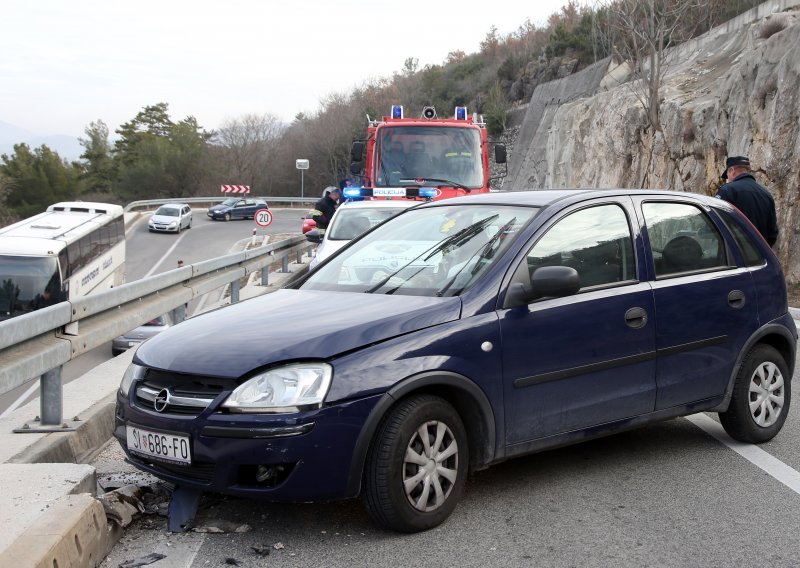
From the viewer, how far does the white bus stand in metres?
23.3

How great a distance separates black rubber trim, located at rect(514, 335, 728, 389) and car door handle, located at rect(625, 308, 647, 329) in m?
0.17

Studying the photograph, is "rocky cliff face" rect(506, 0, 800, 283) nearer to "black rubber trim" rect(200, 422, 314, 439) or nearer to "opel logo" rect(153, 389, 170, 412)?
"black rubber trim" rect(200, 422, 314, 439)

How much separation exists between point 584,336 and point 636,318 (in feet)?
1.47

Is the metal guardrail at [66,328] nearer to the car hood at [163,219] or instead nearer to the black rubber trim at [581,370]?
the black rubber trim at [581,370]

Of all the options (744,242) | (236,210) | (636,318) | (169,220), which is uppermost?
(744,242)

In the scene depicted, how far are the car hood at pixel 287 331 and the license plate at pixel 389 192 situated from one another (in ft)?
39.2

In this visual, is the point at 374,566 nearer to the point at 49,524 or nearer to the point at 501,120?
the point at 49,524

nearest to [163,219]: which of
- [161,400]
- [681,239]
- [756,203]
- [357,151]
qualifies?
[357,151]

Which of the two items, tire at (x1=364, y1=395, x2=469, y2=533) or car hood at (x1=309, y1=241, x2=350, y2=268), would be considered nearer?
tire at (x1=364, y1=395, x2=469, y2=533)

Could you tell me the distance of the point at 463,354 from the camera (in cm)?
432

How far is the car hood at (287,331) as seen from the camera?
4.04 m

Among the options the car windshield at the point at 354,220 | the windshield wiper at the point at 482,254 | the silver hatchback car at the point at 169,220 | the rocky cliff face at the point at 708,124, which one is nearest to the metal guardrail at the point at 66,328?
the windshield wiper at the point at 482,254

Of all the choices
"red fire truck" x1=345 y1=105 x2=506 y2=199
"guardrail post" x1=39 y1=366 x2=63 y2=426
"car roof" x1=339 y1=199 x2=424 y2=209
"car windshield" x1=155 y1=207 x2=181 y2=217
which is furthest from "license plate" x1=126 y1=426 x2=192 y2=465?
"car windshield" x1=155 y1=207 x2=181 y2=217

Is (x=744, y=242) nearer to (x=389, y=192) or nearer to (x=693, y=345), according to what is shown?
(x=693, y=345)
